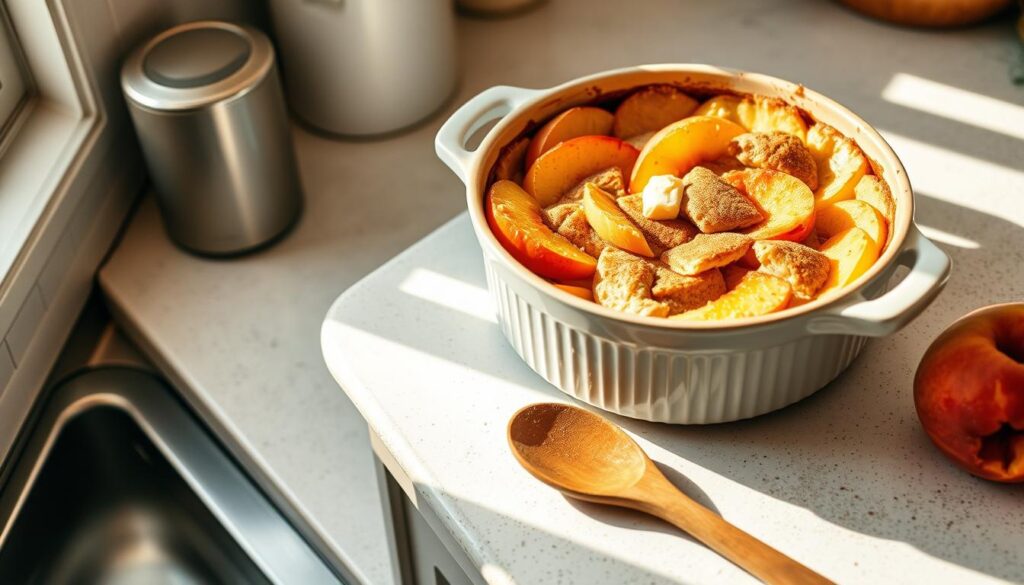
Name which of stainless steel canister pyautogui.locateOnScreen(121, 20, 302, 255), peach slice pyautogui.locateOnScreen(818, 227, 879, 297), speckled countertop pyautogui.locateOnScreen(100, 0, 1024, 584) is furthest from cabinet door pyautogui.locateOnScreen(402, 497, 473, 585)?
stainless steel canister pyautogui.locateOnScreen(121, 20, 302, 255)

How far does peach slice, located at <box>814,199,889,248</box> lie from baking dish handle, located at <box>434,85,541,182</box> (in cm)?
22

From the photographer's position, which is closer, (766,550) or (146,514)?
(766,550)

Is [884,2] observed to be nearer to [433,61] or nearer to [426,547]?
[433,61]

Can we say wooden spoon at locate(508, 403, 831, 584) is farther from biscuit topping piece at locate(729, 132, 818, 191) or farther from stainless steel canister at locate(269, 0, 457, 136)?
stainless steel canister at locate(269, 0, 457, 136)

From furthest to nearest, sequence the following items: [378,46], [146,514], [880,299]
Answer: [378,46] → [146,514] → [880,299]

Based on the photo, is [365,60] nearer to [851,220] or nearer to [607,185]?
[607,185]

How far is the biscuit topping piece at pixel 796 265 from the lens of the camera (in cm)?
62

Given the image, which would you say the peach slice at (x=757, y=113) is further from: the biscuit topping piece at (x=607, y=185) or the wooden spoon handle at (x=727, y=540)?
the wooden spoon handle at (x=727, y=540)

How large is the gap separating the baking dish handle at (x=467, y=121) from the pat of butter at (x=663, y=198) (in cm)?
12

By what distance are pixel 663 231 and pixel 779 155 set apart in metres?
0.10

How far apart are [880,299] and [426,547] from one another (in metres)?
0.37

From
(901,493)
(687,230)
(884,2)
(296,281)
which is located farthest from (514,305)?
(884,2)

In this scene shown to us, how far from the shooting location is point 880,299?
1.92ft

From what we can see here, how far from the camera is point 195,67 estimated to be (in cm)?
97
